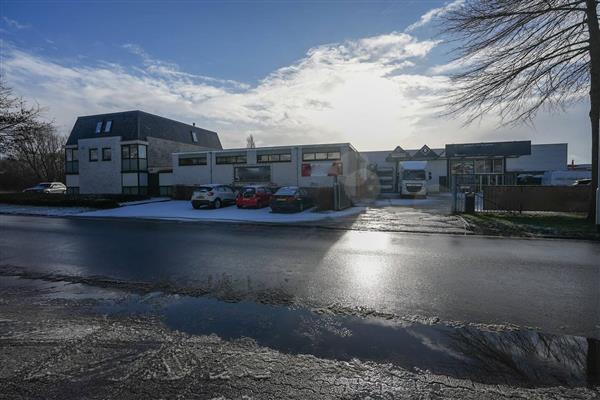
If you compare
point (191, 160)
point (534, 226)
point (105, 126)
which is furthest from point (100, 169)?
point (534, 226)

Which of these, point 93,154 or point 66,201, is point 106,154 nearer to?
point 93,154

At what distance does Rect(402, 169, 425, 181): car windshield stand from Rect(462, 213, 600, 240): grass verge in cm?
1397

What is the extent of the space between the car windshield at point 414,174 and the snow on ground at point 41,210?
2457cm

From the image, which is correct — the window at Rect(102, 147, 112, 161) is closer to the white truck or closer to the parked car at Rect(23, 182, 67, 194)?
the parked car at Rect(23, 182, 67, 194)

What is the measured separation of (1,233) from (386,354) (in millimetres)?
15361

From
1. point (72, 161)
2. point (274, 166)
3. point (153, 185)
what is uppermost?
point (72, 161)

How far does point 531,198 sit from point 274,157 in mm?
17836

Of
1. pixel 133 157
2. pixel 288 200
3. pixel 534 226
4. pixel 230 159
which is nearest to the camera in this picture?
pixel 534 226

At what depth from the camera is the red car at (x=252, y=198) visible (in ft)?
70.6

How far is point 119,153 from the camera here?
31875 mm

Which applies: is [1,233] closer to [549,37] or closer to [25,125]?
[25,125]

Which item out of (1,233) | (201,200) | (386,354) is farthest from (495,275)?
(201,200)

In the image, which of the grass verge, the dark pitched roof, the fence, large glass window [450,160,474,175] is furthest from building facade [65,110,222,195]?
Answer: large glass window [450,160,474,175]

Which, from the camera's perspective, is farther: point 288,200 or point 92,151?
point 92,151
